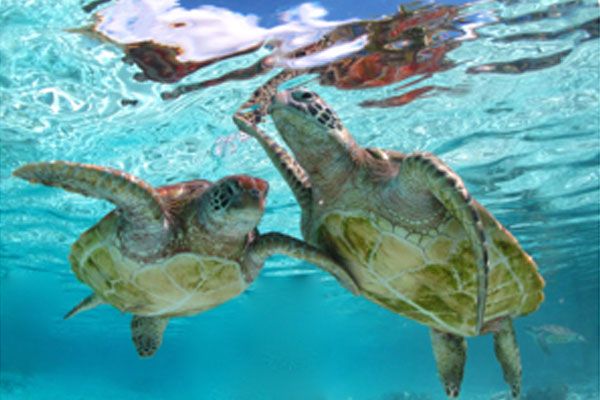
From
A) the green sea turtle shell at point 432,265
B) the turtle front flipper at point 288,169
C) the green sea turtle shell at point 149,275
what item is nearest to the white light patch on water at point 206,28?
the turtle front flipper at point 288,169

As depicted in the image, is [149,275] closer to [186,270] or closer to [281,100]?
[186,270]

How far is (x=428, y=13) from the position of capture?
6926 millimetres

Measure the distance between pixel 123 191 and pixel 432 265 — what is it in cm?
276

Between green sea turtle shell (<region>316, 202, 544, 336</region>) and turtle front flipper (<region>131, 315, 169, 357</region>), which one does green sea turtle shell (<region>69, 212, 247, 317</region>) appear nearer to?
turtle front flipper (<region>131, 315, 169, 357</region>)

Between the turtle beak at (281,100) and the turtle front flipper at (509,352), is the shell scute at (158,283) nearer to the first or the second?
the turtle beak at (281,100)

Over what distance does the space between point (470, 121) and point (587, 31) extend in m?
3.05

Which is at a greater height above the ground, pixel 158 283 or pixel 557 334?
pixel 158 283

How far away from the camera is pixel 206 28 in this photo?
6.85 metres

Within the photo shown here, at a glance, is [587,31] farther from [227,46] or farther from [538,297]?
[227,46]

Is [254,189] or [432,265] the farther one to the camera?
[432,265]

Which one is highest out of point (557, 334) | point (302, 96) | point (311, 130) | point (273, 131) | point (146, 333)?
point (302, 96)

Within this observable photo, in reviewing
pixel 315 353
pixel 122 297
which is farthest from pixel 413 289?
pixel 315 353

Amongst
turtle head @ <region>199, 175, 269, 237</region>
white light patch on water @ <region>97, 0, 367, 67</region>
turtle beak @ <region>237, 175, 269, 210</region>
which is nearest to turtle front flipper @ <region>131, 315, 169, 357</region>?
turtle head @ <region>199, 175, 269, 237</region>

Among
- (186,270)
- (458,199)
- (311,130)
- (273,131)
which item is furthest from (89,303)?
(273,131)
